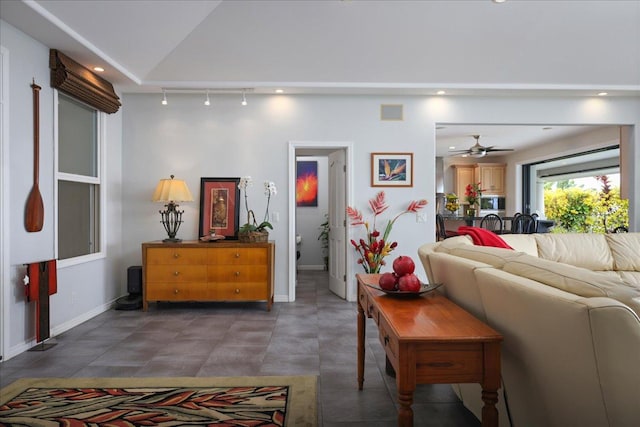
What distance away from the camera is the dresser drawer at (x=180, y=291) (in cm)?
421

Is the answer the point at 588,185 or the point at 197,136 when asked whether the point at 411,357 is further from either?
the point at 588,185

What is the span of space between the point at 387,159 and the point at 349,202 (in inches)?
28.7

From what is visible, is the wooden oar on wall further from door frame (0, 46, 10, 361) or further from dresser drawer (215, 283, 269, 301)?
dresser drawer (215, 283, 269, 301)

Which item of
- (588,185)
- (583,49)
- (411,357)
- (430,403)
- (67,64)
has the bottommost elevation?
(430,403)

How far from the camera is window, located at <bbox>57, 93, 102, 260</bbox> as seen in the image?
11.9 feet

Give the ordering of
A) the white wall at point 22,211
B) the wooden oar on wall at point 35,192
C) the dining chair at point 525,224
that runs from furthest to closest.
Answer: the dining chair at point 525,224
the wooden oar on wall at point 35,192
the white wall at point 22,211

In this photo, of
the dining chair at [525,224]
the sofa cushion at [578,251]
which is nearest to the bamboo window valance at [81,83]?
the sofa cushion at [578,251]

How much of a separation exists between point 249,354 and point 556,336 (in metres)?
2.31

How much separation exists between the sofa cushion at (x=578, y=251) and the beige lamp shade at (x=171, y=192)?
378 centimetres

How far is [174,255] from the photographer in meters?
4.19

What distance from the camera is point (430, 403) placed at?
2.18 meters

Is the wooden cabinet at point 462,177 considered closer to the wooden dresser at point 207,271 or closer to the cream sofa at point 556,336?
the wooden dresser at point 207,271

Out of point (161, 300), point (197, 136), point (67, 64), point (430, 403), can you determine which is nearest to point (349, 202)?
point (197, 136)

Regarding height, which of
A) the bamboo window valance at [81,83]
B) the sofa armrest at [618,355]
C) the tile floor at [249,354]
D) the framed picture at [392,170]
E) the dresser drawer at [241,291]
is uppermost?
the bamboo window valance at [81,83]
